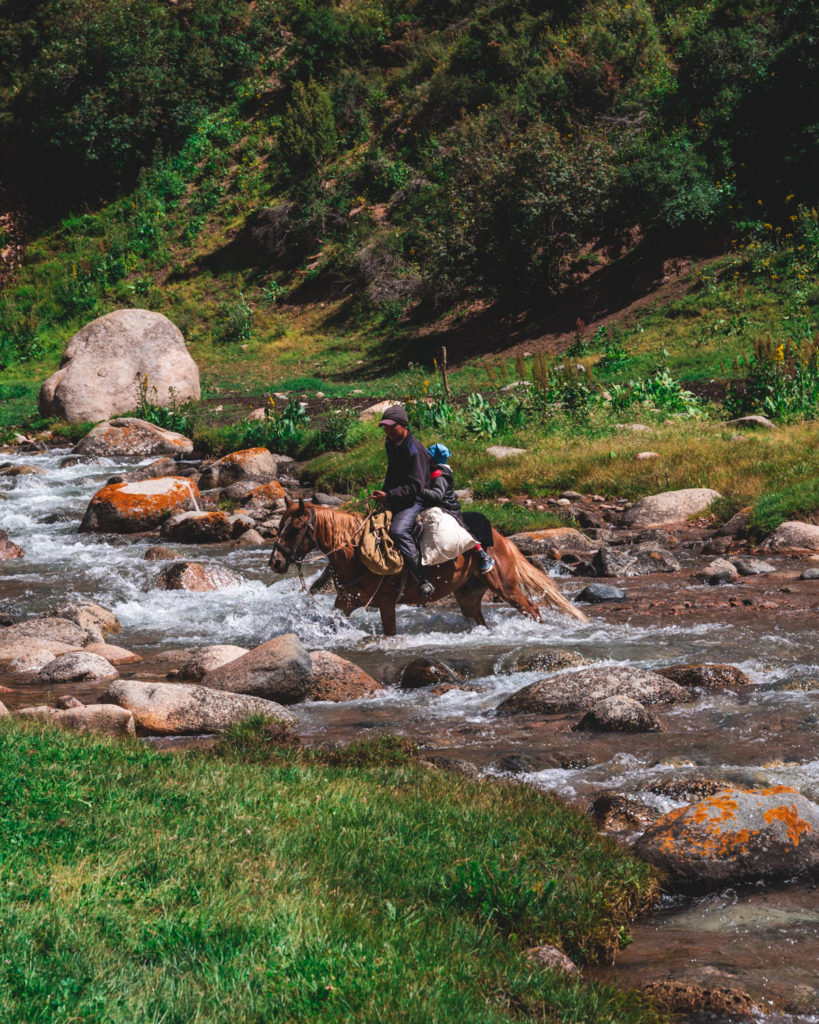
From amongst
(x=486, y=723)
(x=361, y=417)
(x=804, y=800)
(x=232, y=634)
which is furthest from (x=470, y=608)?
(x=361, y=417)

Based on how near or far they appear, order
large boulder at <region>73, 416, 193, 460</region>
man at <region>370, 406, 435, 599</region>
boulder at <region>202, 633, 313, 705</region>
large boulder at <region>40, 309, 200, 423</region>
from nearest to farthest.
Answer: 1. boulder at <region>202, 633, 313, 705</region>
2. man at <region>370, 406, 435, 599</region>
3. large boulder at <region>73, 416, 193, 460</region>
4. large boulder at <region>40, 309, 200, 423</region>

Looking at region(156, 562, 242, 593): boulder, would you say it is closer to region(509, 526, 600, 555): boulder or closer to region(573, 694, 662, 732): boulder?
region(509, 526, 600, 555): boulder

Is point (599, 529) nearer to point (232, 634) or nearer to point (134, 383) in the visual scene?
point (232, 634)

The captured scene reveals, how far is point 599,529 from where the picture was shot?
14766 millimetres

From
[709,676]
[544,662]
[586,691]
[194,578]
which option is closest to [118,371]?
[194,578]

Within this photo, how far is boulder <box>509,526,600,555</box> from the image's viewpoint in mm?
13906

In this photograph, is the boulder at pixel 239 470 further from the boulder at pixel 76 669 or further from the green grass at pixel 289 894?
the green grass at pixel 289 894

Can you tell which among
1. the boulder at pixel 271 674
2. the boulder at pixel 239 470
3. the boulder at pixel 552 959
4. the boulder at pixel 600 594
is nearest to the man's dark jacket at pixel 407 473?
the boulder at pixel 271 674

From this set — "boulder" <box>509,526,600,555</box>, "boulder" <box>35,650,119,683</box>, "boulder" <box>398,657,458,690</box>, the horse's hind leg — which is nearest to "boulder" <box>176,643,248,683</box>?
"boulder" <box>35,650,119,683</box>

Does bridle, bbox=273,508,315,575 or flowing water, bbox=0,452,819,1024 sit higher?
bridle, bbox=273,508,315,575

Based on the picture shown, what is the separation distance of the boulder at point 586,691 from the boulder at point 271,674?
5.80 feet

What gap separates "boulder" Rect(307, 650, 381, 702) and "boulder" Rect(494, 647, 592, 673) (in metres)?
1.31

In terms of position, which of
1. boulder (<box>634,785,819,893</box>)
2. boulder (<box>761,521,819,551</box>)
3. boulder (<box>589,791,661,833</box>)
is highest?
boulder (<box>634,785,819,893</box>)

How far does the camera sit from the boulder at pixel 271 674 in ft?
27.1
